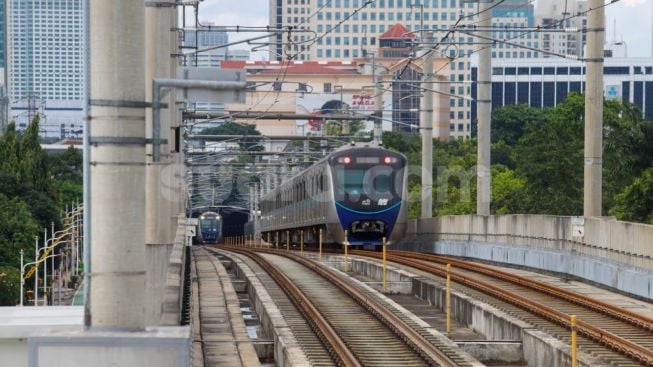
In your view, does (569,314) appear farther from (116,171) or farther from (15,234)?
(15,234)

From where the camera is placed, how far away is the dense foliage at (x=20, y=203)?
251ft

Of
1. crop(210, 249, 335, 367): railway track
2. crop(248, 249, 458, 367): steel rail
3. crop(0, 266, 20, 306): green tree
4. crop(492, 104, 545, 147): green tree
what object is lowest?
crop(0, 266, 20, 306): green tree

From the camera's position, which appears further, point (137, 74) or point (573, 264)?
point (573, 264)

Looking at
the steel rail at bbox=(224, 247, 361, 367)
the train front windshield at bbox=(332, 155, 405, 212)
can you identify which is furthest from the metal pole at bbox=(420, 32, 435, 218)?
the steel rail at bbox=(224, 247, 361, 367)

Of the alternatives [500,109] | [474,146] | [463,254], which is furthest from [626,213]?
[500,109]

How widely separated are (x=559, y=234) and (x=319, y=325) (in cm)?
992

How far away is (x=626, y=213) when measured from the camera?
164 ft

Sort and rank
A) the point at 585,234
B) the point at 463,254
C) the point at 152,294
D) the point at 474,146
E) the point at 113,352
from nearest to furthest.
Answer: the point at 113,352 → the point at 152,294 → the point at 585,234 → the point at 463,254 → the point at 474,146

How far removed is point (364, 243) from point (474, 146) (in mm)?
61487

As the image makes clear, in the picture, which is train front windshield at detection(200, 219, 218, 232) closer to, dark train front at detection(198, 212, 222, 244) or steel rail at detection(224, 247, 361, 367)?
dark train front at detection(198, 212, 222, 244)

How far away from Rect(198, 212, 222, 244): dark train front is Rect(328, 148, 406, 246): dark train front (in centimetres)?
4676

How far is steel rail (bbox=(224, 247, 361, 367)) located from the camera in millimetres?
19155

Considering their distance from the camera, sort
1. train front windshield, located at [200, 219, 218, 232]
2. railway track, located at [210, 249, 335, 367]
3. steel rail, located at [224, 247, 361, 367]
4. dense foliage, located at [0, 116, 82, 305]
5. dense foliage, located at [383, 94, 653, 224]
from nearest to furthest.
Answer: steel rail, located at [224, 247, 361, 367] → railway track, located at [210, 249, 335, 367] → dense foliage, located at [383, 94, 653, 224] → dense foliage, located at [0, 116, 82, 305] → train front windshield, located at [200, 219, 218, 232]

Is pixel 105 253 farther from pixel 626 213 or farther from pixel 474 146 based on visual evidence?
pixel 474 146
